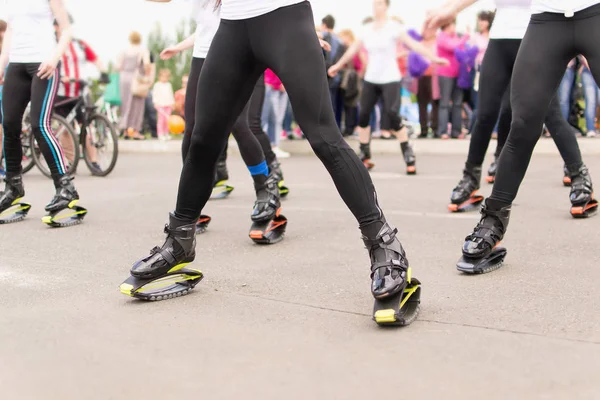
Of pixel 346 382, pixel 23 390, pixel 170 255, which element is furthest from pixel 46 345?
pixel 346 382

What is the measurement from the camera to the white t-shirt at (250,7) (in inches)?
157

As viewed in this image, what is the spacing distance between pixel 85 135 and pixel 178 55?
36.5 ft

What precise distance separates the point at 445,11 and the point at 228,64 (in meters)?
1.13

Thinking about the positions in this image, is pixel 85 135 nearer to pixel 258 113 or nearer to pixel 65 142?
pixel 65 142

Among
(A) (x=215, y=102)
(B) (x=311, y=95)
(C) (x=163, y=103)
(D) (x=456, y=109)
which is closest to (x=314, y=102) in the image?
(B) (x=311, y=95)

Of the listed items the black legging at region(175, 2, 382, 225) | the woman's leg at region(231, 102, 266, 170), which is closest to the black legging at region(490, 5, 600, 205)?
the black legging at region(175, 2, 382, 225)

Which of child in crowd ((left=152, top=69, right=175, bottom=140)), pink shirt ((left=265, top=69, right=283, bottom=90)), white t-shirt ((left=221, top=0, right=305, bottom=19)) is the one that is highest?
white t-shirt ((left=221, top=0, right=305, bottom=19))

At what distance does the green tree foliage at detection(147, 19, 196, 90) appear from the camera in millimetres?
22109

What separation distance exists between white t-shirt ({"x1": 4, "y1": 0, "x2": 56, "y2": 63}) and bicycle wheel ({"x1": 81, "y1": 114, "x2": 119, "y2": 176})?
455 cm

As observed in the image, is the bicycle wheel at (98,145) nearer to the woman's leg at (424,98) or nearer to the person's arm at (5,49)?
the person's arm at (5,49)

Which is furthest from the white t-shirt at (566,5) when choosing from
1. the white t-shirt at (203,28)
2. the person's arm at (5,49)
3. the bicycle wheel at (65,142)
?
the bicycle wheel at (65,142)

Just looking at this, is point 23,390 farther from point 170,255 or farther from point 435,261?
point 435,261

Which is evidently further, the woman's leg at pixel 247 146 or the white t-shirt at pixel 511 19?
the white t-shirt at pixel 511 19

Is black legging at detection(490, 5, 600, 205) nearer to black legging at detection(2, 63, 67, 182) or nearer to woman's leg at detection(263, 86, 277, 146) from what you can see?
black legging at detection(2, 63, 67, 182)
